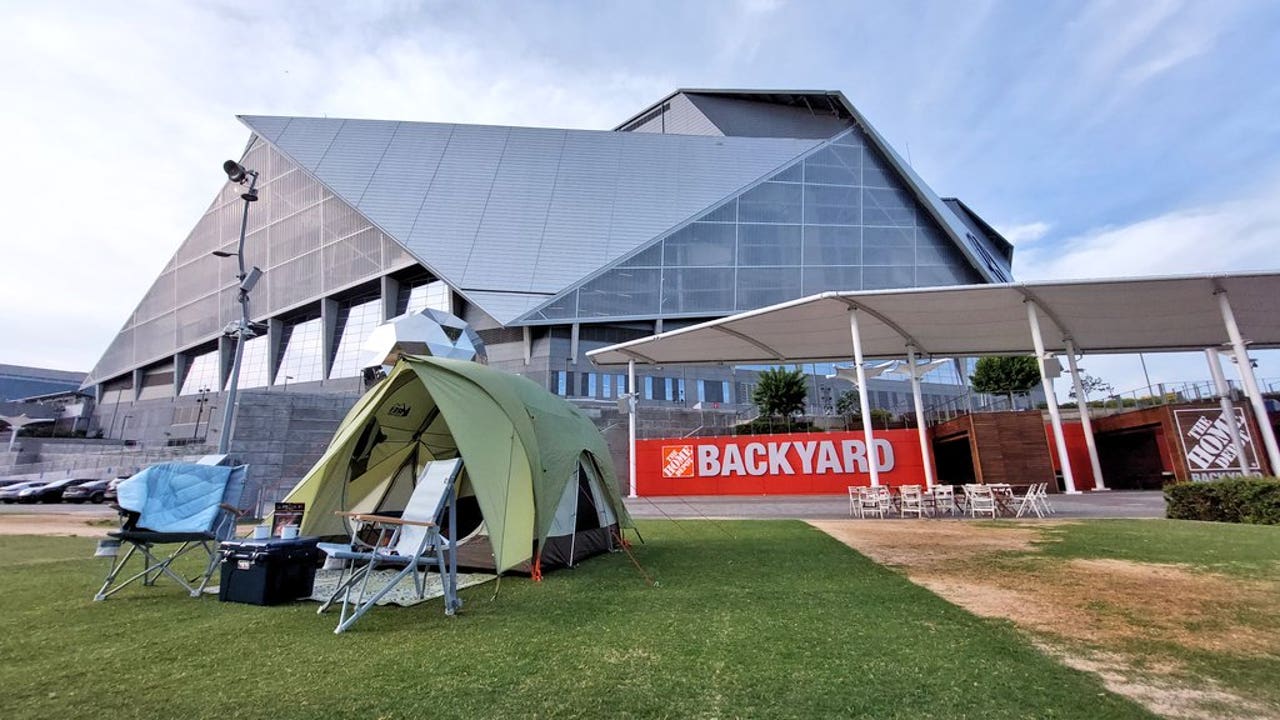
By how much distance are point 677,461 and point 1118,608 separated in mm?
18063

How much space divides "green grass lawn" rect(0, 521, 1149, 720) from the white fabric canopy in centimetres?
1195

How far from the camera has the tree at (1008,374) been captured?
93.5ft

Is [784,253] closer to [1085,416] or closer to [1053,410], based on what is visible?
[1085,416]

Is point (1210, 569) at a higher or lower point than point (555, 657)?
higher

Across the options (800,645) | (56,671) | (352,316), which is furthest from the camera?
(352,316)

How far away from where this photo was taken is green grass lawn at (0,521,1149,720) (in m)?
2.81

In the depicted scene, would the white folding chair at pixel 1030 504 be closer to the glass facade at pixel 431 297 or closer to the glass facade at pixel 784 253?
the glass facade at pixel 784 253

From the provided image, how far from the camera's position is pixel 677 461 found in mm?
22266

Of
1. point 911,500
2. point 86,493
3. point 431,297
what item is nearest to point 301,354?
point 431,297

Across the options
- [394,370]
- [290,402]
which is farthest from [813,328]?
[290,402]

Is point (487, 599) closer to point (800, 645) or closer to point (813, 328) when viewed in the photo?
point (800, 645)

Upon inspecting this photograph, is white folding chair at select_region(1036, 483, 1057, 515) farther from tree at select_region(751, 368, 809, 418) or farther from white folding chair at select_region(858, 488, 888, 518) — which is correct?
tree at select_region(751, 368, 809, 418)

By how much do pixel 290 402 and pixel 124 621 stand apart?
20402 millimetres

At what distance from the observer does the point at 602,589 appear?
18.6 feet
